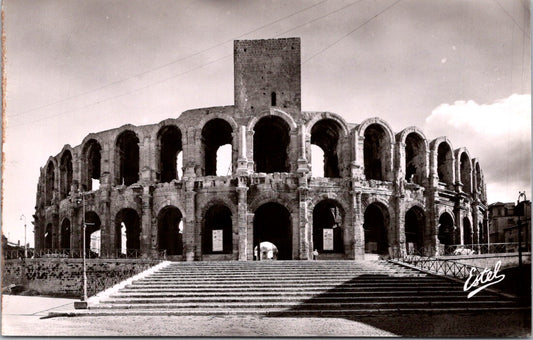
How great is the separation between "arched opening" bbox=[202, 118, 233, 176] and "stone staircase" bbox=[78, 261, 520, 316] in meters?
10.1

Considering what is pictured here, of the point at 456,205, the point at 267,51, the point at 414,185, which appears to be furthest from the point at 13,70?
the point at 456,205

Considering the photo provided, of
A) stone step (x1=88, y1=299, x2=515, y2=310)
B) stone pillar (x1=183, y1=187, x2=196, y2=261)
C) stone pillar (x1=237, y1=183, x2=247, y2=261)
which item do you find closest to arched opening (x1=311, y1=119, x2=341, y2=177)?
stone pillar (x1=237, y1=183, x2=247, y2=261)

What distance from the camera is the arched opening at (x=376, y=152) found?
3403 cm

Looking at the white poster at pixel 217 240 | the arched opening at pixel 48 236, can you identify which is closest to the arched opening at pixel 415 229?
the white poster at pixel 217 240

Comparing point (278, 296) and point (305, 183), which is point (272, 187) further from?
point (278, 296)

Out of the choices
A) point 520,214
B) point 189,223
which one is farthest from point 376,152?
point 520,214

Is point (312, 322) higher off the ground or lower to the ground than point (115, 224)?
lower

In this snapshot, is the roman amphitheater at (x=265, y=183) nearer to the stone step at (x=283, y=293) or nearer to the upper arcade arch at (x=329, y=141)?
the upper arcade arch at (x=329, y=141)

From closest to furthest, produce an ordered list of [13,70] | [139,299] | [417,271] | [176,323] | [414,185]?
[13,70] → [176,323] → [139,299] → [417,271] → [414,185]

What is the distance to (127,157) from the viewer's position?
37.6 metres

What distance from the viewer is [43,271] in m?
31.2

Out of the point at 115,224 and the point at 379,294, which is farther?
the point at 115,224

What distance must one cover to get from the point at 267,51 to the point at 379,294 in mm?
18136

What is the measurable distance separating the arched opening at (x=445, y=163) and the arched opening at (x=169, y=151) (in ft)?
53.9
